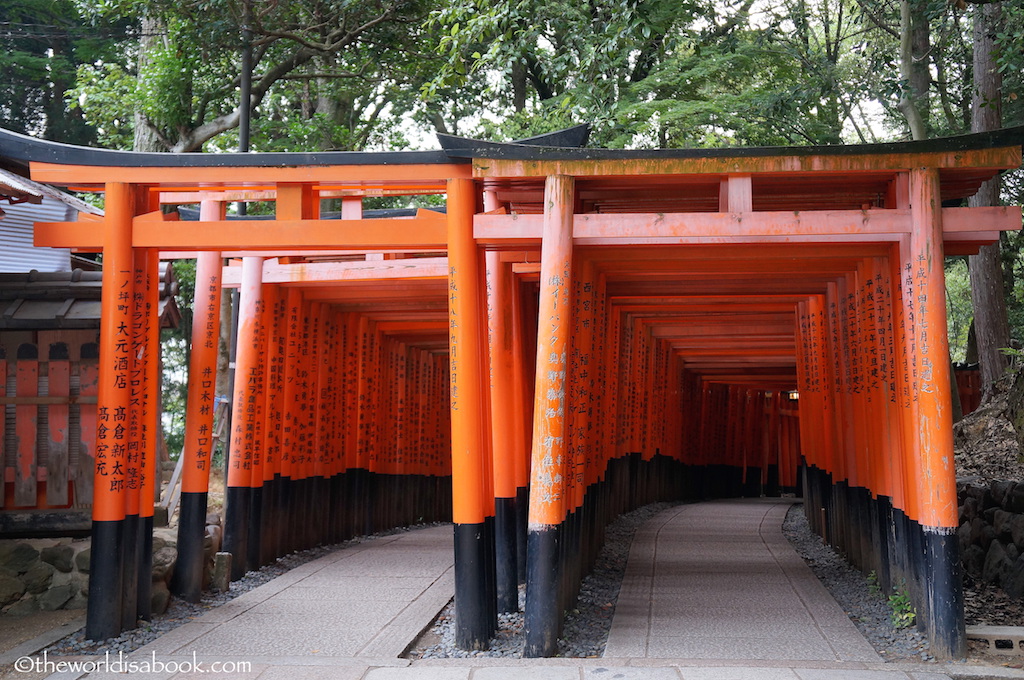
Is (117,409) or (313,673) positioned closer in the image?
(313,673)

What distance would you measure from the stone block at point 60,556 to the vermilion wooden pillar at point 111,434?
0.80 metres

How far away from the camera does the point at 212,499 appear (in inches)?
693

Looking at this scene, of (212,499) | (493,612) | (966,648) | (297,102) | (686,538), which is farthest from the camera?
(297,102)

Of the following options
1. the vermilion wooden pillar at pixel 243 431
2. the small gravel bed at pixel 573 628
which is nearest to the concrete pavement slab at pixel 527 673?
the small gravel bed at pixel 573 628

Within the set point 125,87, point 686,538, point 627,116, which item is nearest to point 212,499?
point 125,87

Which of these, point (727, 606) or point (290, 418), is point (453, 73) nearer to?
point (290, 418)

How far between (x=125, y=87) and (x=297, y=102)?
542 centimetres

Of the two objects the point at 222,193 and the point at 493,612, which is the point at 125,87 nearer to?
the point at 222,193

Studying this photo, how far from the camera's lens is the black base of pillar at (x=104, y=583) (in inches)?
266

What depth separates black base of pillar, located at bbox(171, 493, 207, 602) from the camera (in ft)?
26.6

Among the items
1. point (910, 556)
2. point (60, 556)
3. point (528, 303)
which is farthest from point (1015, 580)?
point (60, 556)

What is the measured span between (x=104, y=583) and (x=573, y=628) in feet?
11.5

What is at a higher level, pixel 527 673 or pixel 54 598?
pixel 54 598

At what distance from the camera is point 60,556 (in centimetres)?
750
